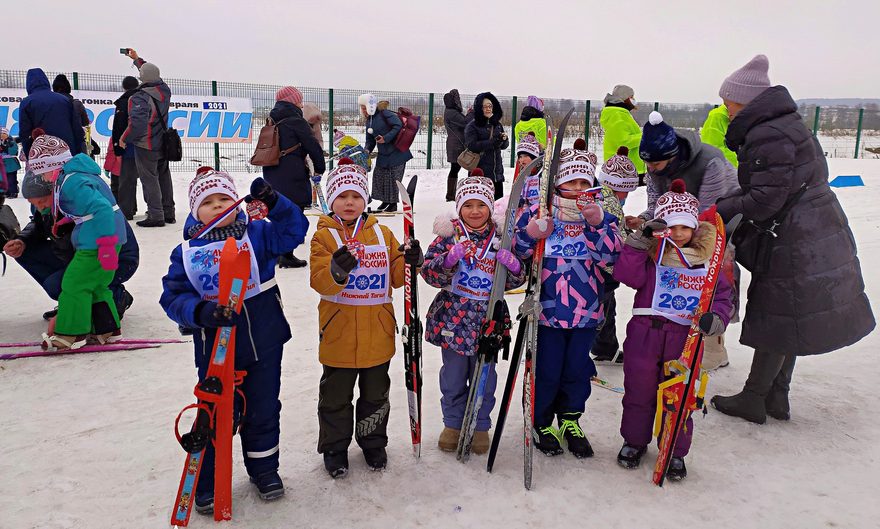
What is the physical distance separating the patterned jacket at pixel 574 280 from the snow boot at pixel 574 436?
52 cm

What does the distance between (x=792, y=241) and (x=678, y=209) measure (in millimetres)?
879

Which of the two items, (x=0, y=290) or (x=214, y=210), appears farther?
(x=0, y=290)

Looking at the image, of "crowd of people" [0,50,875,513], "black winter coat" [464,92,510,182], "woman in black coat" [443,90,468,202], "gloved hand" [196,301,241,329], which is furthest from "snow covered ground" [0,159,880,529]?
"woman in black coat" [443,90,468,202]

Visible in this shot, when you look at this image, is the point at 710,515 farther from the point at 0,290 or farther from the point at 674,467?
the point at 0,290

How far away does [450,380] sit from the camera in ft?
11.0

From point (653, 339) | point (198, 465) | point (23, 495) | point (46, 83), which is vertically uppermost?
point (46, 83)

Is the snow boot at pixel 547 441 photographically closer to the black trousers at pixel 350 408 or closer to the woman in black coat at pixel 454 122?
the black trousers at pixel 350 408

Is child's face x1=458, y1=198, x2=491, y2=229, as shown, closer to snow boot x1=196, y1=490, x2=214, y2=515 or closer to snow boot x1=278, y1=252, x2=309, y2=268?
snow boot x1=196, y1=490, x2=214, y2=515

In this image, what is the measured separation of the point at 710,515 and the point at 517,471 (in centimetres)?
88

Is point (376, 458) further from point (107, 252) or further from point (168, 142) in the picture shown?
point (168, 142)

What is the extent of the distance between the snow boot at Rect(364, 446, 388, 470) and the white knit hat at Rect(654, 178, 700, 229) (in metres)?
1.76

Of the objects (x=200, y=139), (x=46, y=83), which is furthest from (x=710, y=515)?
(x=200, y=139)

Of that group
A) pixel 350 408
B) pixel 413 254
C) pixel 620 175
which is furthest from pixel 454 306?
pixel 620 175

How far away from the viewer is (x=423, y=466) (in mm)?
3303
